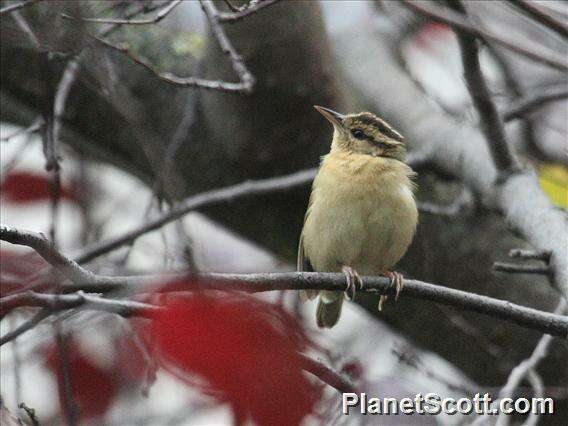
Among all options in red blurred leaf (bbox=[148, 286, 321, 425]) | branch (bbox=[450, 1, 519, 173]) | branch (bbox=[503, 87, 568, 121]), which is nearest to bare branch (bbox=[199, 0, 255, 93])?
branch (bbox=[450, 1, 519, 173])

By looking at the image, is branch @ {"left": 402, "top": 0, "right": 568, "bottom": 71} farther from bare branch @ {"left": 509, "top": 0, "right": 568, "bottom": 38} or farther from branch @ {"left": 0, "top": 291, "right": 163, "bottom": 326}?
branch @ {"left": 0, "top": 291, "right": 163, "bottom": 326}

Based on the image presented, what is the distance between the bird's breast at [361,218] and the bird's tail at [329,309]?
396 millimetres

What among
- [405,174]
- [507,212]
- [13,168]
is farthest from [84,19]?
[507,212]

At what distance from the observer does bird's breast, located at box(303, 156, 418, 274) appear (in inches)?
156

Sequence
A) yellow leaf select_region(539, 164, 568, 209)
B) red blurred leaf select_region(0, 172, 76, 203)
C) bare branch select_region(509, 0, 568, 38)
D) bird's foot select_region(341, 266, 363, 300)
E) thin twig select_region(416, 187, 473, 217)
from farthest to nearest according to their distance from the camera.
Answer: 1. thin twig select_region(416, 187, 473, 217)
2. yellow leaf select_region(539, 164, 568, 209)
3. red blurred leaf select_region(0, 172, 76, 203)
4. bird's foot select_region(341, 266, 363, 300)
5. bare branch select_region(509, 0, 568, 38)

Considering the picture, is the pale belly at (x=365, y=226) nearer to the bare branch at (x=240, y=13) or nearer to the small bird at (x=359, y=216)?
the small bird at (x=359, y=216)

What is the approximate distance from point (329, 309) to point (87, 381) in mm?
2311

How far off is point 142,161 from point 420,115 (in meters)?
1.76

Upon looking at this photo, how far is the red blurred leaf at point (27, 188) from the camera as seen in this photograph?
378 centimetres

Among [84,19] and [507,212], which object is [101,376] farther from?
[507,212]

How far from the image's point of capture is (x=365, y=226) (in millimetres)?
3957

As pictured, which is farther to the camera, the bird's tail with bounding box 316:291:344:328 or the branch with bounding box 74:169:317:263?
the bird's tail with bounding box 316:291:344:328

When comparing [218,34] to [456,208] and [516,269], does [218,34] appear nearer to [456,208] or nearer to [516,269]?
[516,269]

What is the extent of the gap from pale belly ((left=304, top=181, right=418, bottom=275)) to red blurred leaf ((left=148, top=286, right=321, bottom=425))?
210 cm
